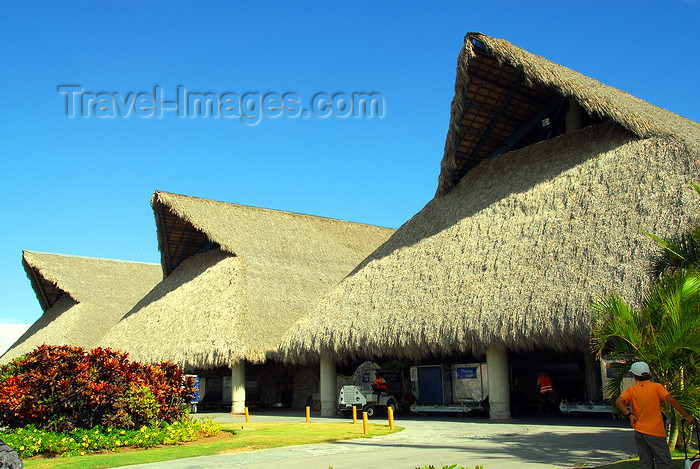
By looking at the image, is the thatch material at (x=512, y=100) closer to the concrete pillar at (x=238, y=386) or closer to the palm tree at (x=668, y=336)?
the palm tree at (x=668, y=336)

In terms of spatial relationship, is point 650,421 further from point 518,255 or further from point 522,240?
point 522,240

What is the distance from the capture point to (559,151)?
63.0 ft

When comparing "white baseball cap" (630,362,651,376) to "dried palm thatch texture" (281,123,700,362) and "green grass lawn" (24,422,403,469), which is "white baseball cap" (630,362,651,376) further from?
"green grass lawn" (24,422,403,469)

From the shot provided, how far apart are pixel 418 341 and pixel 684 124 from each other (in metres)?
11.4

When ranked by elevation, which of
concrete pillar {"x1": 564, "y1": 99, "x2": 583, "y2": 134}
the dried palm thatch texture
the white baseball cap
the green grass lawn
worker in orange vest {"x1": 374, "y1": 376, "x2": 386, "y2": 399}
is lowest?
the green grass lawn

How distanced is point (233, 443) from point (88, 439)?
2.85 m

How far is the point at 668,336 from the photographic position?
8711 mm

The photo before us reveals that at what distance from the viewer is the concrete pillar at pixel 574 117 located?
2006 centimetres

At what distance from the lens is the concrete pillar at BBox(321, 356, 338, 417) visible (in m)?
21.3

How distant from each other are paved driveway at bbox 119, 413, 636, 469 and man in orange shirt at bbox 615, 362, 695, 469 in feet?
5.99

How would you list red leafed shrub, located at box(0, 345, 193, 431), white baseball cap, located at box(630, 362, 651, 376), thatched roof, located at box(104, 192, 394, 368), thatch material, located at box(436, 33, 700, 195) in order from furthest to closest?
thatched roof, located at box(104, 192, 394, 368)
thatch material, located at box(436, 33, 700, 195)
red leafed shrub, located at box(0, 345, 193, 431)
white baseball cap, located at box(630, 362, 651, 376)

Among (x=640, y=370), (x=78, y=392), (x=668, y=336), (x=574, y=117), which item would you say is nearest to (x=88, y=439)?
(x=78, y=392)

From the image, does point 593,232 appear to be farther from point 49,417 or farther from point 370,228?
point 370,228

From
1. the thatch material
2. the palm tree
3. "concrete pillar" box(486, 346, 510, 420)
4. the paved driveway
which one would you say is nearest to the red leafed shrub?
the paved driveway
